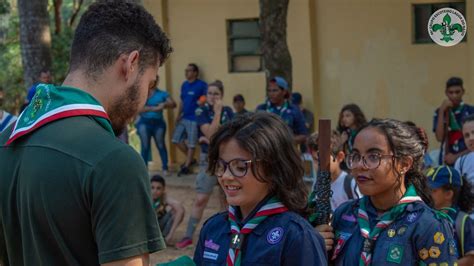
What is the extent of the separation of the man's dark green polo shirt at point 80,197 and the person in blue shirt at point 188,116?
1088 centimetres

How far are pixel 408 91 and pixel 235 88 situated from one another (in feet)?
10.2

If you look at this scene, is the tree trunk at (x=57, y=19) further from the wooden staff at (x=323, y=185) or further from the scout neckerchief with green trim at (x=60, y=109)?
the scout neckerchief with green trim at (x=60, y=109)

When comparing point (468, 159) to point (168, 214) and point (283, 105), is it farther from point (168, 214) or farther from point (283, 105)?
point (168, 214)

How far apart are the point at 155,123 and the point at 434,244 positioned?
34.5ft

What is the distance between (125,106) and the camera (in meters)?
2.61

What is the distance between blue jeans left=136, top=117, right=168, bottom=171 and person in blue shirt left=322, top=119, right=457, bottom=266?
9985 millimetres

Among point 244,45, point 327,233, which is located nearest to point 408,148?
point 327,233

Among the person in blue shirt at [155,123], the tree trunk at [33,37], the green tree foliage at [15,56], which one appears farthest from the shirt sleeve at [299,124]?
the green tree foliage at [15,56]

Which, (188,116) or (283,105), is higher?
(283,105)

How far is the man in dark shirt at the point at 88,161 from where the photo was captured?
2381mm

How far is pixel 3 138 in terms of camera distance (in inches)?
107

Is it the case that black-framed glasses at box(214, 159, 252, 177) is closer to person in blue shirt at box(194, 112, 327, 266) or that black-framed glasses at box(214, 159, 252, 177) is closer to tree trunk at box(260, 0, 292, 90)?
person in blue shirt at box(194, 112, 327, 266)

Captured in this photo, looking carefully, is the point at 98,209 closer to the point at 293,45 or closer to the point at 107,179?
the point at 107,179

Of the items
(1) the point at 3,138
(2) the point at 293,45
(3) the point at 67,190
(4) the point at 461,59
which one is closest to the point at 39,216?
(3) the point at 67,190
